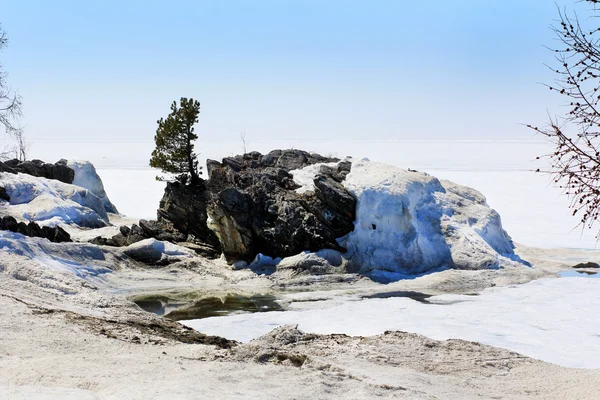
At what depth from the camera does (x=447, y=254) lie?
76.0ft

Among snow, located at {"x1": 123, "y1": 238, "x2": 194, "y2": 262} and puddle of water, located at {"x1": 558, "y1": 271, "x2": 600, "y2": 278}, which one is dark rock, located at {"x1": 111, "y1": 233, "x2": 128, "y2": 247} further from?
puddle of water, located at {"x1": 558, "y1": 271, "x2": 600, "y2": 278}

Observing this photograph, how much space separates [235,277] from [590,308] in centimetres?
1050

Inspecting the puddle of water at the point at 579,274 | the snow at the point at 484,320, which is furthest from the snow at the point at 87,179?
the puddle of water at the point at 579,274

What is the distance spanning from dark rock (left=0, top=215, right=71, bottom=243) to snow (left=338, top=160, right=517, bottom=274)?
934 centimetres

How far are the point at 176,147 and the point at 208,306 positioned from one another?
1166 centimetres

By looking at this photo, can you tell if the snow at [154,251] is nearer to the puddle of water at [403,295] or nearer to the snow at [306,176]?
the snow at [306,176]

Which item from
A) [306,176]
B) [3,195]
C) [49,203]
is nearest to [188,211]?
[306,176]

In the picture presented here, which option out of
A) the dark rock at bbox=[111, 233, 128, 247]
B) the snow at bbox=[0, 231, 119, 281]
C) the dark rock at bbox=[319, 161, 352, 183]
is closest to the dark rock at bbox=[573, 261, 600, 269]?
the dark rock at bbox=[319, 161, 352, 183]

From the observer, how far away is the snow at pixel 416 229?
2300 cm

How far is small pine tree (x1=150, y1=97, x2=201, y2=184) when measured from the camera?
2858 cm

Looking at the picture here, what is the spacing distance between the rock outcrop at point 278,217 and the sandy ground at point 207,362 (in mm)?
8357

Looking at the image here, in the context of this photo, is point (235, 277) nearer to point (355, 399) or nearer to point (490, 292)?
point (490, 292)

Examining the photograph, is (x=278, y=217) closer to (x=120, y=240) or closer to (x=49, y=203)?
(x=120, y=240)

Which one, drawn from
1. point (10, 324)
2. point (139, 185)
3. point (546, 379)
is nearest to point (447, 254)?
point (546, 379)
